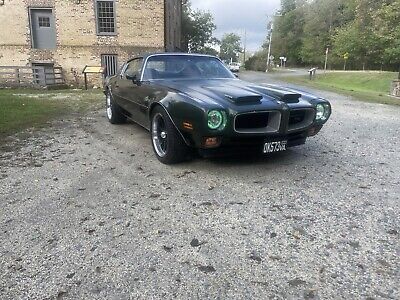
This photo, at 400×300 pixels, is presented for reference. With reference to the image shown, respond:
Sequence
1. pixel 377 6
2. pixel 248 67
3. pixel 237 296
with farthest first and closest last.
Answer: pixel 248 67 < pixel 377 6 < pixel 237 296

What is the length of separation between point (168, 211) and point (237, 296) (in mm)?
1197

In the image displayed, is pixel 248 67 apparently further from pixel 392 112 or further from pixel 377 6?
Answer: pixel 392 112

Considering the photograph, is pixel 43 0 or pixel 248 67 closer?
pixel 43 0

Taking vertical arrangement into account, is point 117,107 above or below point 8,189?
above

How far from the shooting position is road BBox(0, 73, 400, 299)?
2068 millimetres

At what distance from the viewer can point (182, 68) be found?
16.8ft

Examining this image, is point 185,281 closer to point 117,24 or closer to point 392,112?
point 392,112

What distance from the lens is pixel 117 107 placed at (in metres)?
6.53

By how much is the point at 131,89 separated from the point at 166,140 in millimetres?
1588

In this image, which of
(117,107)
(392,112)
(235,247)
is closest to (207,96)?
(235,247)

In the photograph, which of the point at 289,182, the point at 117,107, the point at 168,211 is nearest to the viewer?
the point at 168,211

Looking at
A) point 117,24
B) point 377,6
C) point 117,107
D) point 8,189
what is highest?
point 377,6

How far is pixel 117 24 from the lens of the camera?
720 inches

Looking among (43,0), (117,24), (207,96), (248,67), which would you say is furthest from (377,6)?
(248,67)
